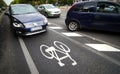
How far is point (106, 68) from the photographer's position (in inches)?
171

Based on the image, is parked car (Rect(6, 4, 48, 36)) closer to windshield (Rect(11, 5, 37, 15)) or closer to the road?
windshield (Rect(11, 5, 37, 15))

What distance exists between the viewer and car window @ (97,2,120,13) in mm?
7455

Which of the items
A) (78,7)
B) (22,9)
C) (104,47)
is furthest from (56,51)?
(22,9)

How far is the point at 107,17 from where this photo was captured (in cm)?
773

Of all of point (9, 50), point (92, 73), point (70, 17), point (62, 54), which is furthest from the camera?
point (70, 17)

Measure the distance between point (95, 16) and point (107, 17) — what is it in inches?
25.6

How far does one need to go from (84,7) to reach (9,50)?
4.62 metres

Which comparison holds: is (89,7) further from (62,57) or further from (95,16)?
(62,57)

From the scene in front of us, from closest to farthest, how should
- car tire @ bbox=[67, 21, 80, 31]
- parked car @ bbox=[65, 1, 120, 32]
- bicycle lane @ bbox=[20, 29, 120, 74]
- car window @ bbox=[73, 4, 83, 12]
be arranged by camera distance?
bicycle lane @ bbox=[20, 29, 120, 74], parked car @ bbox=[65, 1, 120, 32], car window @ bbox=[73, 4, 83, 12], car tire @ bbox=[67, 21, 80, 31]

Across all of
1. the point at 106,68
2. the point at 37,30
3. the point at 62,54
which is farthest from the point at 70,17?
the point at 106,68

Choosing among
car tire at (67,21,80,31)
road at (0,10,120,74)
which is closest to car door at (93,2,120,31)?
road at (0,10,120,74)

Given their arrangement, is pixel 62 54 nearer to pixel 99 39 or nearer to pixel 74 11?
pixel 99 39

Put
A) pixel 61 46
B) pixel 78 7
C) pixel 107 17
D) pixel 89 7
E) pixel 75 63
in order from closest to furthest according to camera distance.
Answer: pixel 75 63
pixel 61 46
pixel 107 17
pixel 89 7
pixel 78 7

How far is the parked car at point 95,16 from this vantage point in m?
7.58
